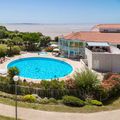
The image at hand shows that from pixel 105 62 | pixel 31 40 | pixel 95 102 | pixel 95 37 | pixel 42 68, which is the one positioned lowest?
pixel 42 68

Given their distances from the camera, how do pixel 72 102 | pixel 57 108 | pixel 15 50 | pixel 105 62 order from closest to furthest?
pixel 57 108 → pixel 72 102 → pixel 105 62 → pixel 15 50

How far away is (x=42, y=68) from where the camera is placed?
135ft

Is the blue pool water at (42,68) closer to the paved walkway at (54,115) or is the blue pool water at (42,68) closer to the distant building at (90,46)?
the distant building at (90,46)

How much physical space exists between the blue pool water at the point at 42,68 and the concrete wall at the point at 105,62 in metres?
4.25

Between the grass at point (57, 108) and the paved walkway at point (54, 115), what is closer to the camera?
the paved walkway at point (54, 115)

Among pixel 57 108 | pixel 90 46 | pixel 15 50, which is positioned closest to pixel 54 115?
pixel 57 108

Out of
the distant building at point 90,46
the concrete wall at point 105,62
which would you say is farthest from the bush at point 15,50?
the concrete wall at point 105,62

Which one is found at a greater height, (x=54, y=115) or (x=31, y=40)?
(x=31, y=40)

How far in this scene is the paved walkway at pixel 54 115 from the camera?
18.7 metres

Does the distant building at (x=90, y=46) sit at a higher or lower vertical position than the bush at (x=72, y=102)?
higher

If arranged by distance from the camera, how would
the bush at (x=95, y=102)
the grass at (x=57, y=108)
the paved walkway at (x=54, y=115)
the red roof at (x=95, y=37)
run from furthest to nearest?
the red roof at (x=95, y=37), the bush at (x=95, y=102), the grass at (x=57, y=108), the paved walkway at (x=54, y=115)

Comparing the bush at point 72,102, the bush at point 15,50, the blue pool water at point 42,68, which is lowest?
the blue pool water at point 42,68

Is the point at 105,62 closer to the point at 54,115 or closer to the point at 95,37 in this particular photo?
the point at 95,37

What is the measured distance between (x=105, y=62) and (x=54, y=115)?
18.9 m
